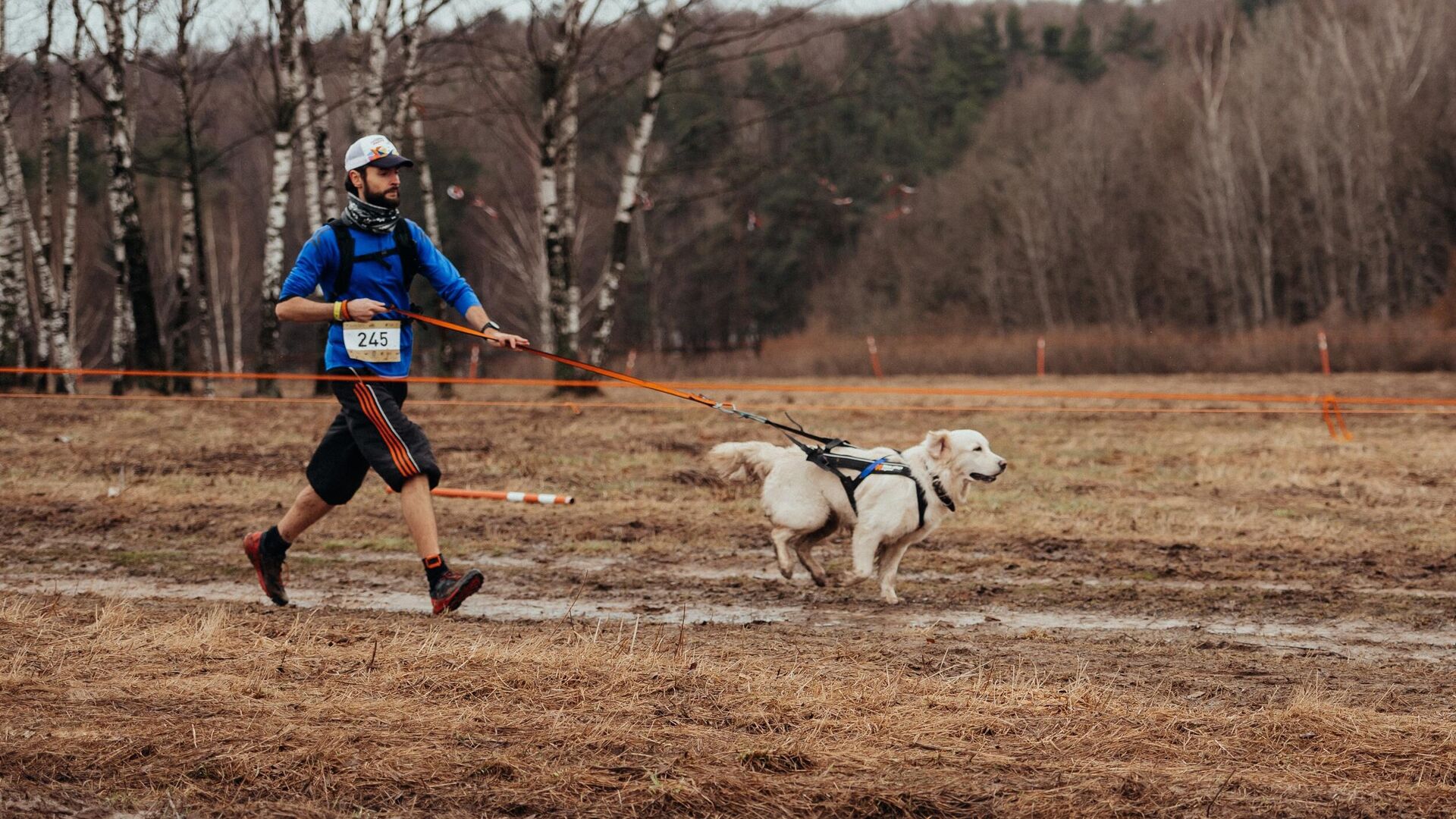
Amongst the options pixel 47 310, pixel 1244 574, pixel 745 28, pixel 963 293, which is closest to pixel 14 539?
pixel 1244 574

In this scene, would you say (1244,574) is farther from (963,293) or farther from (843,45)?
(843,45)

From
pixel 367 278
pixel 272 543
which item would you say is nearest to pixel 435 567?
pixel 272 543

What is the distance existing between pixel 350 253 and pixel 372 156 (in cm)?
49

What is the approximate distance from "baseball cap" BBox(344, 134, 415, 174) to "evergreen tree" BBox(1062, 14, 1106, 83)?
79.7m

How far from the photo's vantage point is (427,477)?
21.9 ft

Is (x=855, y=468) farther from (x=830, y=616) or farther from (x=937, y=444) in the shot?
(x=830, y=616)

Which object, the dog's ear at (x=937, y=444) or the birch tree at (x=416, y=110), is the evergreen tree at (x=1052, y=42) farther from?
the dog's ear at (x=937, y=444)

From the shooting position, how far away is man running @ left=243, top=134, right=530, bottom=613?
21.4 feet

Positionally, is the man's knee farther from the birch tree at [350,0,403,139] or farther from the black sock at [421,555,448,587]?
the birch tree at [350,0,403,139]

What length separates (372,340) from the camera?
21.6 ft

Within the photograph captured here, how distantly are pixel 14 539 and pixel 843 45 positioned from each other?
64.2 meters

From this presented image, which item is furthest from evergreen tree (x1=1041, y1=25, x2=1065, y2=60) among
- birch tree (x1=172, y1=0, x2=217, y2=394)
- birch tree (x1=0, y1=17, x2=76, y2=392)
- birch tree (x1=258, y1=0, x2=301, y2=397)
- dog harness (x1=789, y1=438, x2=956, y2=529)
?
dog harness (x1=789, y1=438, x2=956, y2=529)

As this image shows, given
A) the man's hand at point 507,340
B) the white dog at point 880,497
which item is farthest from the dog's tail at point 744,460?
the man's hand at point 507,340

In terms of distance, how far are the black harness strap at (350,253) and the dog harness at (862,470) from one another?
250 centimetres
